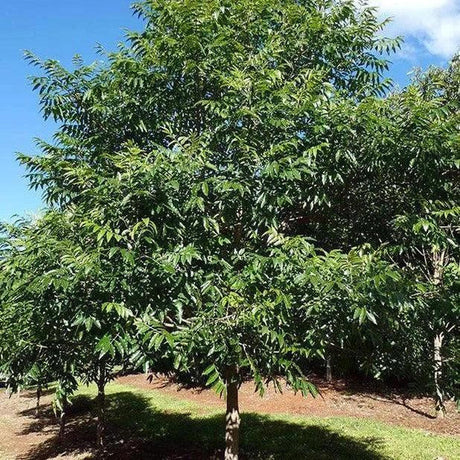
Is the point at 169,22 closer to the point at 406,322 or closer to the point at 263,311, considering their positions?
the point at 263,311

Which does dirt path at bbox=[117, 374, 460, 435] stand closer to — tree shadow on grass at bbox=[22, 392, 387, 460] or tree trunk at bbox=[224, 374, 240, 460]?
tree shadow on grass at bbox=[22, 392, 387, 460]

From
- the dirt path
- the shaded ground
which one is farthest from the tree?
the dirt path

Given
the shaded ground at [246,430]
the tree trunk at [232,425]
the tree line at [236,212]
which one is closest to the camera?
the tree line at [236,212]

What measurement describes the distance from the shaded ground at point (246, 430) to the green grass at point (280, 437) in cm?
3

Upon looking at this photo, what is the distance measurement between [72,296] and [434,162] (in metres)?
5.15

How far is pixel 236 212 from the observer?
6734 mm


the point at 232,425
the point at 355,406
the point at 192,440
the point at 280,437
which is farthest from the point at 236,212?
the point at 355,406

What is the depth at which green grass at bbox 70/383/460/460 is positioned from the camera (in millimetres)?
12797

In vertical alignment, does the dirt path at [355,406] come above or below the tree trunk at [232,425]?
below

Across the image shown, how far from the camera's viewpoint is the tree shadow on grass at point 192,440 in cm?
1314

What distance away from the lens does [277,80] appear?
23.4ft

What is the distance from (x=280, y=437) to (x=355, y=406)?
5.08m

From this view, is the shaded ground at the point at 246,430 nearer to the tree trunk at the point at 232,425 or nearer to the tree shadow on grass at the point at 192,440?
the tree shadow on grass at the point at 192,440

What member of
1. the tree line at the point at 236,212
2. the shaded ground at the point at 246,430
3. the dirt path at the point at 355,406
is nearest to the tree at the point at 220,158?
the tree line at the point at 236,212
